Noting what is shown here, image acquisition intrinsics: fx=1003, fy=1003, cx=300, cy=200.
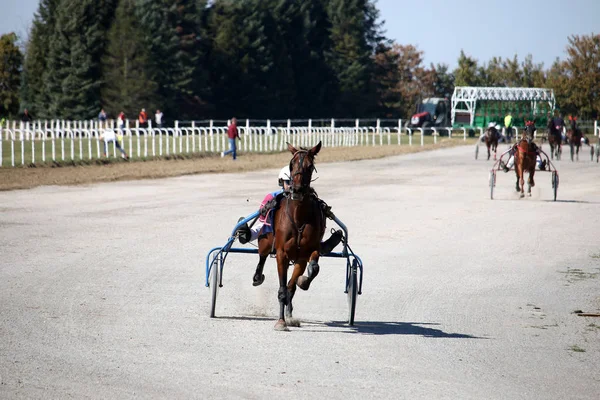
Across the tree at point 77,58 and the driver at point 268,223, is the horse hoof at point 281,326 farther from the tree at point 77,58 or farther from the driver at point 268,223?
the tree at point 77,58

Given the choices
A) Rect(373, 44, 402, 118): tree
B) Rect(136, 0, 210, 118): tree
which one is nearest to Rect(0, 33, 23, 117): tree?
Rect(136, 0, 210, 118): tree

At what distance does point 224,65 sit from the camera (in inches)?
2921

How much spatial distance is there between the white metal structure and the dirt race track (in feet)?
159

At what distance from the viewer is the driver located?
8531 millimetres

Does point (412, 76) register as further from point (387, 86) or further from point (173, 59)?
point (173, 59)

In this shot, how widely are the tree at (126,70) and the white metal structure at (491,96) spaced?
20.8 m

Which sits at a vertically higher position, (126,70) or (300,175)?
(126,70)

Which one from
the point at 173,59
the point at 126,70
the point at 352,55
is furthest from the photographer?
the point at 352,55

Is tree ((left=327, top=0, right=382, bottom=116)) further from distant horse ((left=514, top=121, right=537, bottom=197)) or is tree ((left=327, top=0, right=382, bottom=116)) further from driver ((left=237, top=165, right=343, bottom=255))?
driver ((left=237, top=165, right=343, bottom=255))

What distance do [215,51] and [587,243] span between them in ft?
200

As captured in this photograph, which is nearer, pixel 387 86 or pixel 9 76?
pixel 9 76

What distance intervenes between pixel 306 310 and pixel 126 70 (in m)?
56.8

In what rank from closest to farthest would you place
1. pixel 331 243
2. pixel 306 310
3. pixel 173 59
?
pixel 331 243, pixel 306 310, pixel 173 59

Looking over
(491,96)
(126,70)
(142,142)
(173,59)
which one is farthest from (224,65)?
(142,142)
